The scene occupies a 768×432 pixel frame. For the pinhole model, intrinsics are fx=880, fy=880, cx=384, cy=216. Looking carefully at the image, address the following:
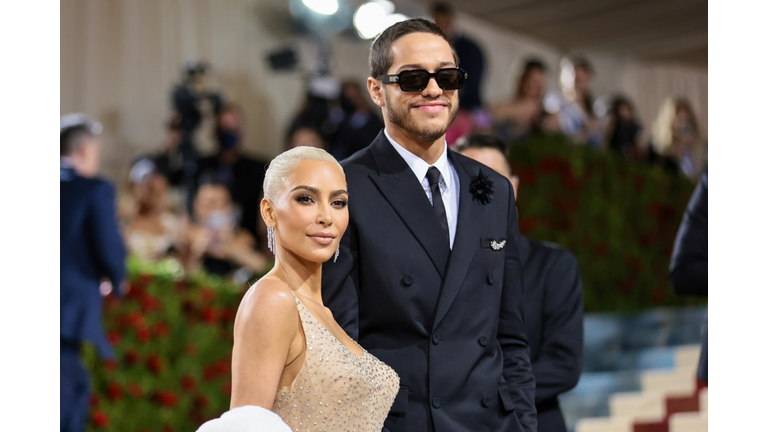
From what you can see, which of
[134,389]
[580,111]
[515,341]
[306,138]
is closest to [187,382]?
[134,389]

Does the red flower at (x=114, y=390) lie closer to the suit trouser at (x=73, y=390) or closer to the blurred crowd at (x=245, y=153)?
the suit trouser at (x=73, y=390)

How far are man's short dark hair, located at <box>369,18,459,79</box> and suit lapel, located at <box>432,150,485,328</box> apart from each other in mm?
316

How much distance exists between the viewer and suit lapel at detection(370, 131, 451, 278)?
198 centimetres

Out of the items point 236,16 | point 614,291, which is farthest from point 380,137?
point 236,16

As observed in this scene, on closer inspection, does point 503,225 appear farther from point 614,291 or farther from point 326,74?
point 326,74

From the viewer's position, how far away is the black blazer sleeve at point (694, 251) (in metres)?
3.18

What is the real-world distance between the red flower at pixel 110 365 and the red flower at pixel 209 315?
69 centimetres

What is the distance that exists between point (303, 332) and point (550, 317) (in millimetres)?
1535

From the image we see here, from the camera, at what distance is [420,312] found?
1959 mm

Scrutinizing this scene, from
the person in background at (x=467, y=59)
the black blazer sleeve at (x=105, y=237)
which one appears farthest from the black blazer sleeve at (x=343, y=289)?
the person in background at (x=467, y=59)

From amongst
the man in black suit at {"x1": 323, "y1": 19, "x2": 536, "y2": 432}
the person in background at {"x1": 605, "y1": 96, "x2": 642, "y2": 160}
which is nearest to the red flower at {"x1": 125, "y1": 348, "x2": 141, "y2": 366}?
the man in black suit at {"x1": 323, "y1": 19, "x2": 536, "y2": 432}

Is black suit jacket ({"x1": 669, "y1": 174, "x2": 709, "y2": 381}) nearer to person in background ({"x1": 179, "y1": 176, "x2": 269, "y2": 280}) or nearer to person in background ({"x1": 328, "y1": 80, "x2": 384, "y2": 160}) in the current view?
person in background ({"x1": 179, "y1": 176, "x2": 269, "y2": 280})

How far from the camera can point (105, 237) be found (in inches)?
Answer: 208

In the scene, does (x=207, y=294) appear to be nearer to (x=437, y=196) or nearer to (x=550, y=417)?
(x=550, y=417)
